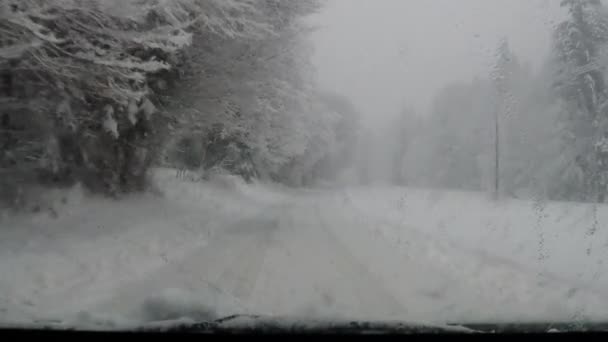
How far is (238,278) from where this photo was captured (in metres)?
6.78

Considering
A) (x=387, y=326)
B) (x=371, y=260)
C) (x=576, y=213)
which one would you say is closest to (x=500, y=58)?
(x=576, y=213)

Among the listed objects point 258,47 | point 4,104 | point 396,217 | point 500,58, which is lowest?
point 396,217

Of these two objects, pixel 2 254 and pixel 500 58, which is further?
pixel 500 58

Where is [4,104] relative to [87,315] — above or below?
above

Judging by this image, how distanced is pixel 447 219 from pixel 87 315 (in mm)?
14533

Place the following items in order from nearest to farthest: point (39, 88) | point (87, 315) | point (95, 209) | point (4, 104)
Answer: point (87, 315) → point (4, 104) → point (39, 88) → point (95, 209)

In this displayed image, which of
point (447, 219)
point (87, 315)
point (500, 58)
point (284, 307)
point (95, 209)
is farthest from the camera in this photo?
point (447, 219)

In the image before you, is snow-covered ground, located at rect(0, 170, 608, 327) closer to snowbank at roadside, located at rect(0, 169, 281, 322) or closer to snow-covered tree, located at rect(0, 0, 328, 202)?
snowbank at roadside, located at rect(0, 169, 281, 322)

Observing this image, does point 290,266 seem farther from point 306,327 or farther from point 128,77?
point 306,327

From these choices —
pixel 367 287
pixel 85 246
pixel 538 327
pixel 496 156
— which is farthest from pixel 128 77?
pixel 496 156

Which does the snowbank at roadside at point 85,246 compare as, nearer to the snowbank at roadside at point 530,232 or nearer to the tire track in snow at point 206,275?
the tire track in snow at point 206,275

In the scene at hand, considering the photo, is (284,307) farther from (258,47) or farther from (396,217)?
(396,217)

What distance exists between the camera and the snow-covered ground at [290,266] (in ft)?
15.8

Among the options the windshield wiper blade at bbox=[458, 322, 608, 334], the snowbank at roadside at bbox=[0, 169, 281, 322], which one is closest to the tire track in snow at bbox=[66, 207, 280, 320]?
the snowbank at roadside at bbox=[0, 169, 281, 322]
